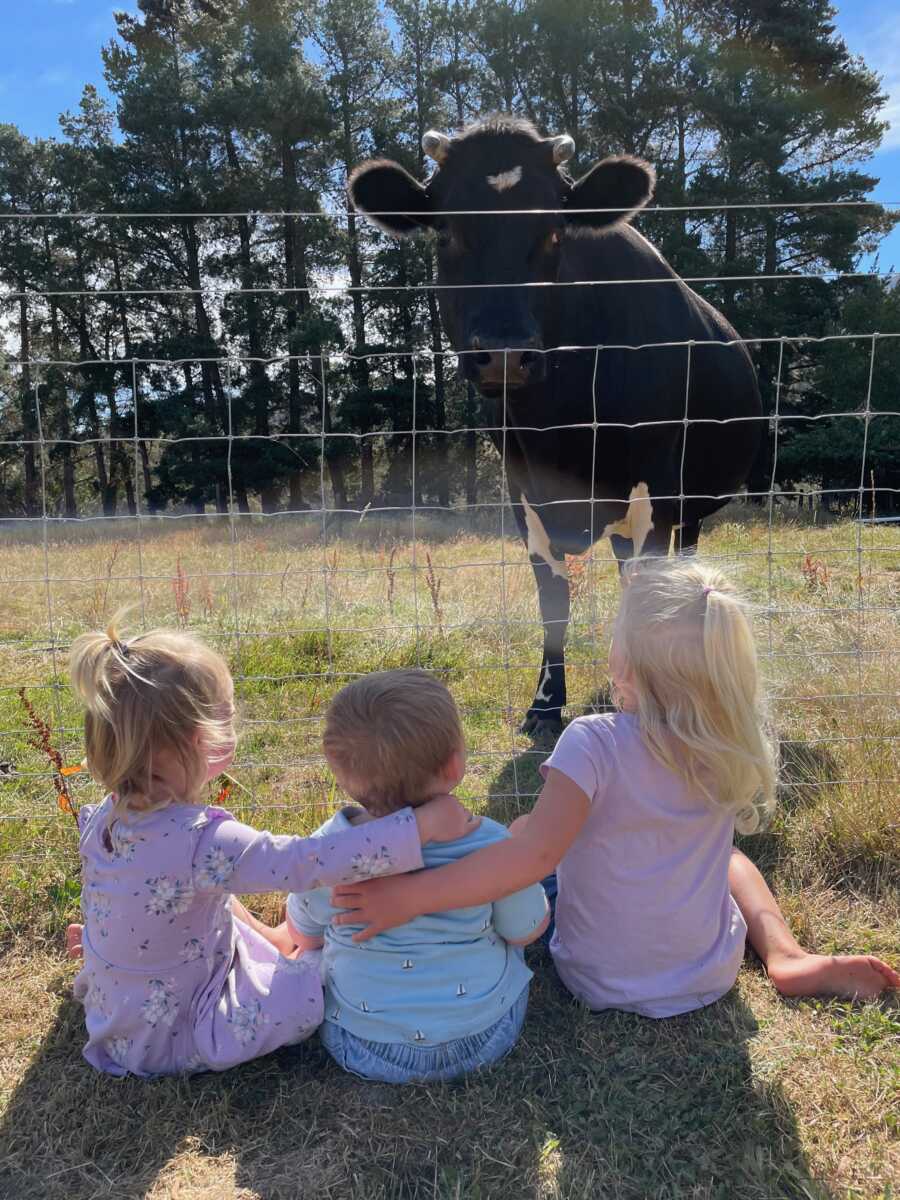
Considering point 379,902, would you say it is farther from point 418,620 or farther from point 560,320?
point 418,620

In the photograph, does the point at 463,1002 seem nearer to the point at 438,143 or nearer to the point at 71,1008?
the point at 71,1008

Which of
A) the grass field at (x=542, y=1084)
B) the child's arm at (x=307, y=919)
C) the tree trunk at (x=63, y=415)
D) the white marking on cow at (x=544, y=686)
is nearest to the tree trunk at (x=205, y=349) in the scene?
the tree trunk at (x=63, y=415)

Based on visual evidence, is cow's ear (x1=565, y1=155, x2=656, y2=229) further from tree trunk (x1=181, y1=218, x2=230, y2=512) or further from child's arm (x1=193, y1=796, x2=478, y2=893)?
tree trunk (x1=181, y1=218, x2=230, y2=512)

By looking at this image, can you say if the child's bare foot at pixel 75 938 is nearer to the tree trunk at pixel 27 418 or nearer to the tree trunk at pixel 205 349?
the tree trunk at pixel 205 349

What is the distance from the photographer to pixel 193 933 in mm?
1826

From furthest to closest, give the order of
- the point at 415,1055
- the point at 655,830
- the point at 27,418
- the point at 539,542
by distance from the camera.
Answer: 1. the point at 27,418
2. the point at 539,542
3. the point at 655,830
4. the point at 415,1055

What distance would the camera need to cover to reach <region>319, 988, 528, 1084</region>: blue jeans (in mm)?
1806

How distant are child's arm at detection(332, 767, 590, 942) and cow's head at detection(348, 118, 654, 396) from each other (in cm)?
226

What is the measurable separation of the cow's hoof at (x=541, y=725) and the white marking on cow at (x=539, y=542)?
82 cm

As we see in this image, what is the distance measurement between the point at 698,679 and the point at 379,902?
0.79 meters

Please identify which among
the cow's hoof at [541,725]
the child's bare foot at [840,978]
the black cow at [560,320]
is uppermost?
the black cow at [560,320]

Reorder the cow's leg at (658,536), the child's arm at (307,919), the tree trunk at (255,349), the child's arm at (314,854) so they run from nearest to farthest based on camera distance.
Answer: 1. the child's arm at (314,854)
2. the child's arm at (307,919)
3. the cow's leg at (658,536)
4. the tree trunk at (255,349)

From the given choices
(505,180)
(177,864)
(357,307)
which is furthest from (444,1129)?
(357,307)

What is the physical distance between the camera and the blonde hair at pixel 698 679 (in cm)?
180
